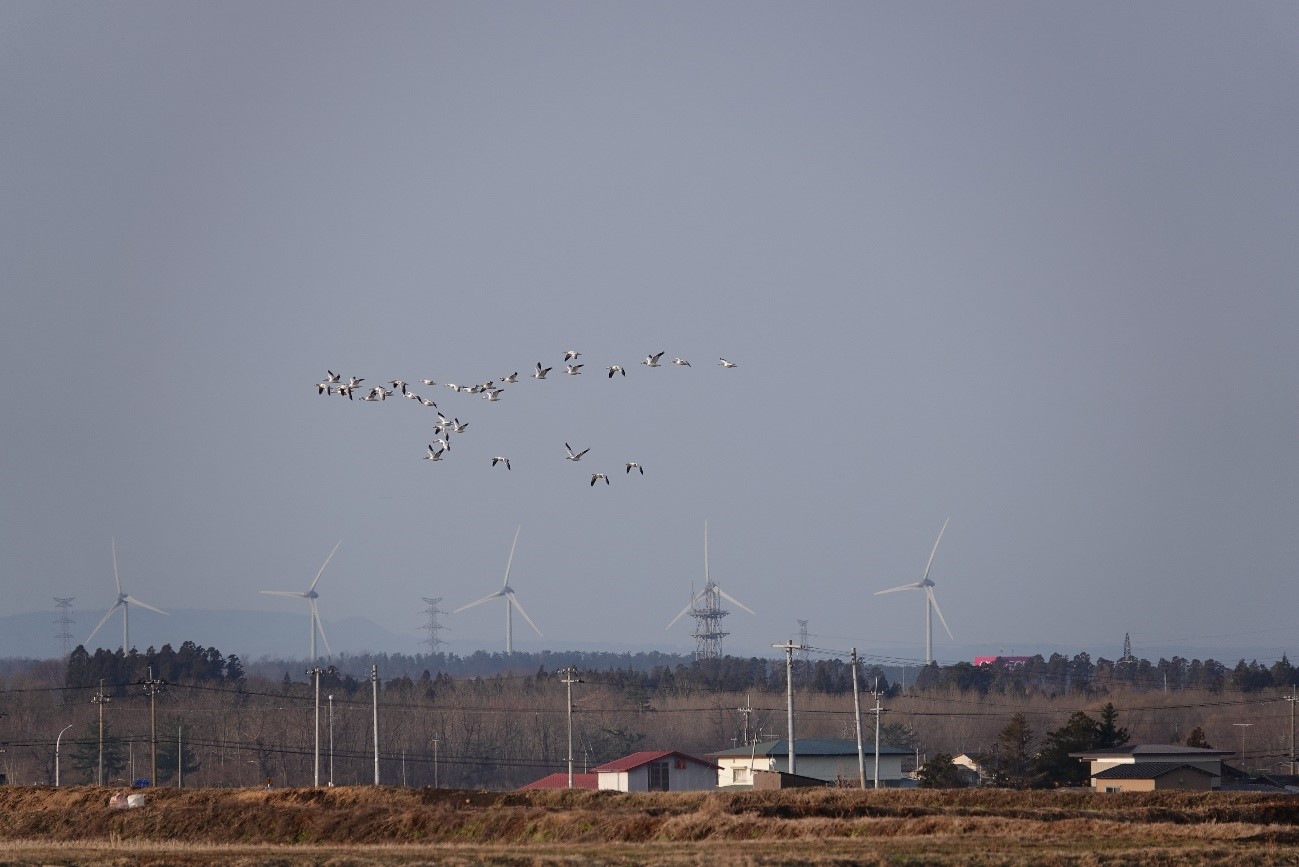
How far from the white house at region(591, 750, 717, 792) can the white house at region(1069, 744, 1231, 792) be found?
2092 cm

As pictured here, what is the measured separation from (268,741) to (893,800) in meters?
87.4

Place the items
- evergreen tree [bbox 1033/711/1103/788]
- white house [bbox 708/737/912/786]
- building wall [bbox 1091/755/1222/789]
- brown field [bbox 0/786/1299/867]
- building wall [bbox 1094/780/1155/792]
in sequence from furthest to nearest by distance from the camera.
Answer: evergreen tree [bbox 1033/711/1103/788], white house [bbox 708/737/912/786], building wall [bbox 1091/755/1222/789], building wall [bbox 1094/780/1155/792], brown field [bbox 0/786/1299/867]

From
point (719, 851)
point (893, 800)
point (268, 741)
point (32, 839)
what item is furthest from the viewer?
point (268, 741)

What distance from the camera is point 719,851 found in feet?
150

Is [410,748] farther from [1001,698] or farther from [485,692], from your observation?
[1001,698]

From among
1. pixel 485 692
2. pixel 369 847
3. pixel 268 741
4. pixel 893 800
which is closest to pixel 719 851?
pixel 369 847

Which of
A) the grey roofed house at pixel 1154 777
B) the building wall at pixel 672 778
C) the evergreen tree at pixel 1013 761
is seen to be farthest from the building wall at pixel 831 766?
the grey roofed house at pixel 1154 777

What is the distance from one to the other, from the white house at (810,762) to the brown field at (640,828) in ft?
85.8

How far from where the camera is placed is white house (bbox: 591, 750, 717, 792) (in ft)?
303

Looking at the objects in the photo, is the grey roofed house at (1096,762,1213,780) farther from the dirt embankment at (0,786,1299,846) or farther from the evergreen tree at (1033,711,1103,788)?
the dirt embankment at (0,786,1299,846)

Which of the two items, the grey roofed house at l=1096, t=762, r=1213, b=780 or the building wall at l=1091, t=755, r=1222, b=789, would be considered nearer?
the grey roofed house at l=1096, t=762, r=1213, b=780

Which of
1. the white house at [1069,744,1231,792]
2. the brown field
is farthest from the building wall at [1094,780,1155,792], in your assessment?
the brown field

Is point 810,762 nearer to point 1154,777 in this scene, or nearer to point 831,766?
point 831,766

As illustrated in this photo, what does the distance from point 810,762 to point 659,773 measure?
9.49 m
